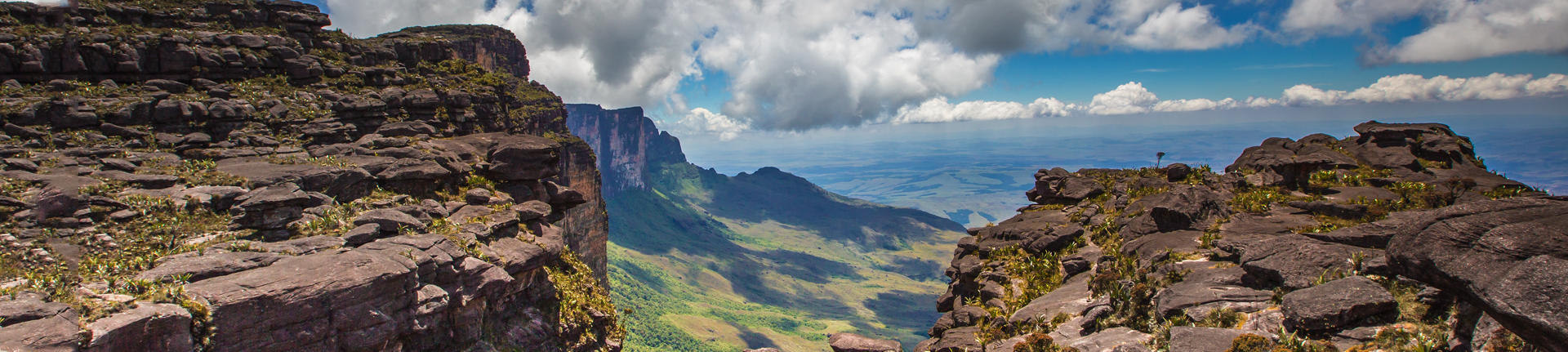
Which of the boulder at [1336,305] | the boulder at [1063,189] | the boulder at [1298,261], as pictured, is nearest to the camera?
the boulder at [1336,305]

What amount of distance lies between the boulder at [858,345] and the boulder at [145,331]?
2346 centimetres

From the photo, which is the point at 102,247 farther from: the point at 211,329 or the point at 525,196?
the point at 525,196

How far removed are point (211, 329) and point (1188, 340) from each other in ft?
86.0

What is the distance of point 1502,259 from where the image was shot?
1316 centimetres

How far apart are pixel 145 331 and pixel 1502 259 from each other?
31.2 metres

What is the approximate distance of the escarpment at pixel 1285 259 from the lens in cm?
1356

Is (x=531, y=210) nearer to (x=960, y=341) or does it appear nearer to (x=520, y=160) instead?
(x=520, y=160)

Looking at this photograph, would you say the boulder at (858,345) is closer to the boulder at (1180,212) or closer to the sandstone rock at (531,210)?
the boulder at (1180,212)

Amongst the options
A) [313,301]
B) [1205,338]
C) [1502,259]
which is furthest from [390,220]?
[1502,259]

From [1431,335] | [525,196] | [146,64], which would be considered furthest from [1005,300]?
[146,64]

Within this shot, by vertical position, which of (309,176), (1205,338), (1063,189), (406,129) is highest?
(406,129)

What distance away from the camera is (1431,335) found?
1407 cm

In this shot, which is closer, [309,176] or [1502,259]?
[1502,259]

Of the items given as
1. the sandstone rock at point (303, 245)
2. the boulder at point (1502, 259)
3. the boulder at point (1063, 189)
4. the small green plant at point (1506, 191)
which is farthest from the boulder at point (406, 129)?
the small green plant at point (1506, 191)
